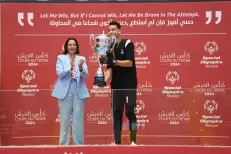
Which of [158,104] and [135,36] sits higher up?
[135,36]

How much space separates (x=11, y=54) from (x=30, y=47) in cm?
26

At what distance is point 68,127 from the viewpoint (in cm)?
479

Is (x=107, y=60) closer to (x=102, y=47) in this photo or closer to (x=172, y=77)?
(x=102, y=47)

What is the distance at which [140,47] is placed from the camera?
660 cm

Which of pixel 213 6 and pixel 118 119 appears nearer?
pixel 118 119

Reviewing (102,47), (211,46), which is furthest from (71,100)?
(211,46)

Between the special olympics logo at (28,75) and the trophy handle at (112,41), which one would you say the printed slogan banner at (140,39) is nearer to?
the special olympics logo at (28,75)

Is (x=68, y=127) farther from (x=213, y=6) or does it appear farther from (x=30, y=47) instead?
(x=213, y=6)

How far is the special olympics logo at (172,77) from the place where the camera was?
6.55 m
